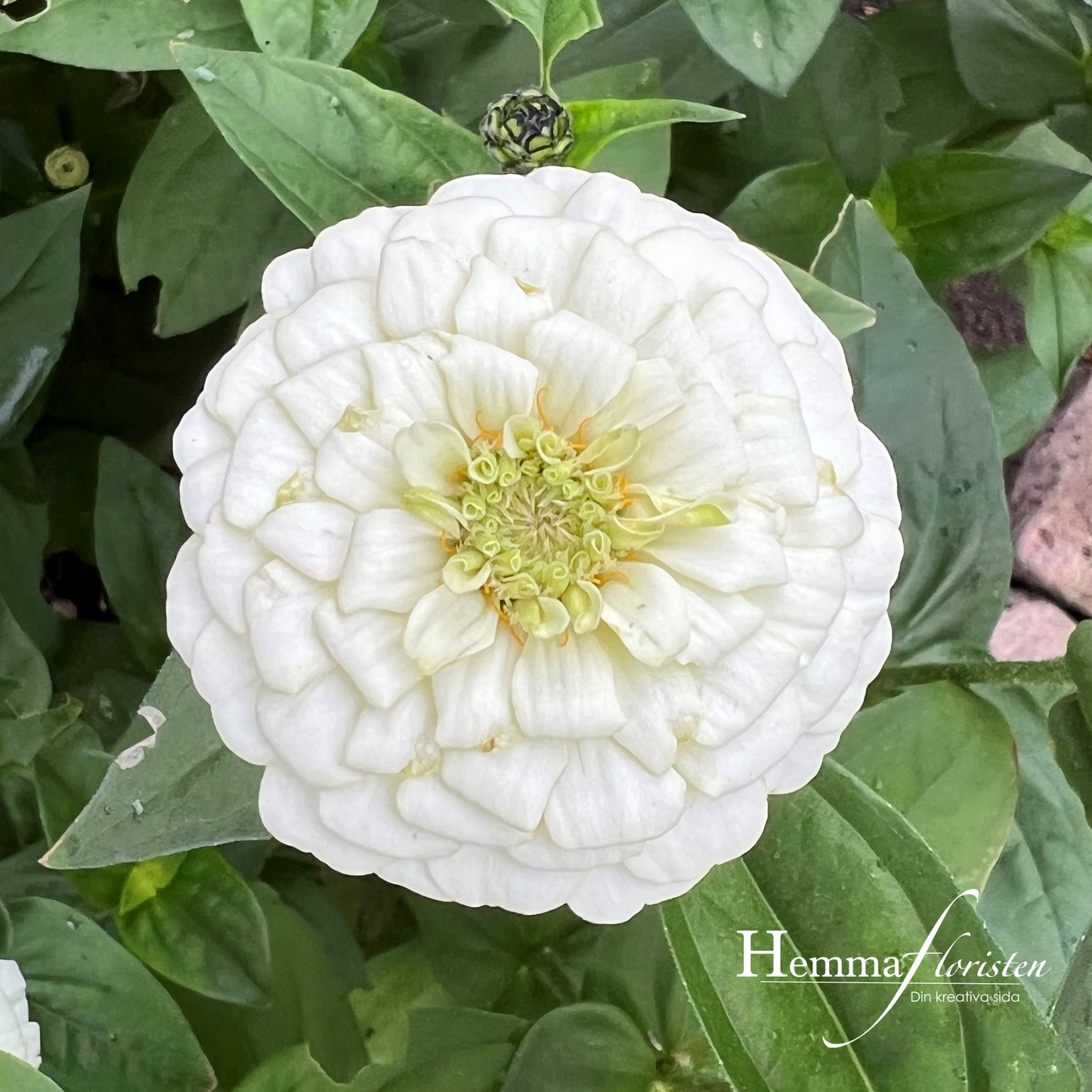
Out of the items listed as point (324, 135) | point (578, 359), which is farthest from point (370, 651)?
point (324, 135)

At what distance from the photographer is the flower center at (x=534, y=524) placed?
40 cm

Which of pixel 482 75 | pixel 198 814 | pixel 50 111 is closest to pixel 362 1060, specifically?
pixel 198 814

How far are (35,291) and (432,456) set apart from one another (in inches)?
18.5

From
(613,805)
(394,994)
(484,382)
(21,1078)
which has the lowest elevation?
(394,994)

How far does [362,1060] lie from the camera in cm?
75

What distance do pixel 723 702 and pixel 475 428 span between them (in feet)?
0.48

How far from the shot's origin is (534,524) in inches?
16.4

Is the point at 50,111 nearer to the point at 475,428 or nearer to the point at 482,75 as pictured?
the point at 482,75

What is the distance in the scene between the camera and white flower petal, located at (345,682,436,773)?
0.37 meters

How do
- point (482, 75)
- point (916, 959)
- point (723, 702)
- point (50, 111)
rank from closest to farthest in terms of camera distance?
point (723, 702), point (916, 959), point (482, 75), point (50, 111)

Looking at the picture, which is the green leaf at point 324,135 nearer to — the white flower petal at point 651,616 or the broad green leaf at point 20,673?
the white flower petal at point 651,616

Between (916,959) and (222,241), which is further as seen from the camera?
(222,241)

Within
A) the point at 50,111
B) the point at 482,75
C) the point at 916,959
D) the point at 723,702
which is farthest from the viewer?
the point at 50,111

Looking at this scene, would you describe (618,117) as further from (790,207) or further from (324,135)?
(790,207)
